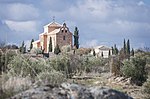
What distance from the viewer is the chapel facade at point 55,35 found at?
121 meters

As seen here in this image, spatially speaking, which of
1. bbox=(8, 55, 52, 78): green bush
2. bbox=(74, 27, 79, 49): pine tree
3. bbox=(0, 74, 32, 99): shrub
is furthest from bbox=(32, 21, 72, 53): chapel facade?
bbox=(0, 74, 32, 99): shrub

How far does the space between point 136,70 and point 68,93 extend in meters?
39.1

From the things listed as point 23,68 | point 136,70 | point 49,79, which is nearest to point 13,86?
point 49,79

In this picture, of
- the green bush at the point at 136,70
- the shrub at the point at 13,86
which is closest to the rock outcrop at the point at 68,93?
the shrub at the point at 13,86

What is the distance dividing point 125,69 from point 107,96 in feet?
128

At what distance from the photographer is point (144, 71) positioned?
46.1 m

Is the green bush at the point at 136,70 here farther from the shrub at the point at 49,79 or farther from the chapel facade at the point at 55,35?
the chapel facade at the point at 55,35

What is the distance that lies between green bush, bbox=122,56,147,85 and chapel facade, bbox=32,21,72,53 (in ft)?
238

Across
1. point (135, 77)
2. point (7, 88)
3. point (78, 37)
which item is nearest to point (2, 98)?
point (7, 88)

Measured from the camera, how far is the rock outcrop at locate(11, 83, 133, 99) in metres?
6.96

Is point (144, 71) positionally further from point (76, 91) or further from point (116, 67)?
point (76, 91)

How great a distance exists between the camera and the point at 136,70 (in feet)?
149

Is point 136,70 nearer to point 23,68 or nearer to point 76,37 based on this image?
point 23,68

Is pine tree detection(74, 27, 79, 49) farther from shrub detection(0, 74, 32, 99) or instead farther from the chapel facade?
shrub detection(0, 74, 32, 99)
